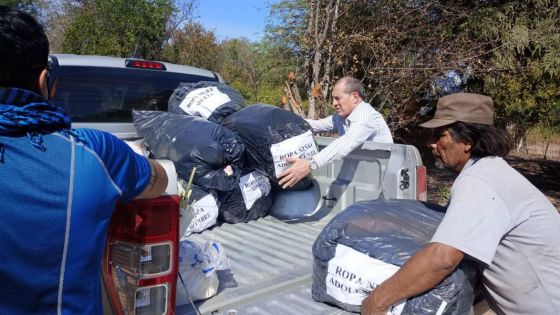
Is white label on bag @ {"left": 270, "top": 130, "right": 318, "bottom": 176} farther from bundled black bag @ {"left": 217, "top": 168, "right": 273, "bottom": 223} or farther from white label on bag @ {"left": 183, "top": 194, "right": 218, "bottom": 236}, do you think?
white label on bag @ {"left": 183, "top": 194, "right": 218, "bottom": 236}

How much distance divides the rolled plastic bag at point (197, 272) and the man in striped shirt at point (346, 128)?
1192 mm

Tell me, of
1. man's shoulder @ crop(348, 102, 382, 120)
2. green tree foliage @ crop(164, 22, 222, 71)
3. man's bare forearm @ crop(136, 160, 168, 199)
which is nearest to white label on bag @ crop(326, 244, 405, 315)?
man's bare forearm @ crop(136, 160, 168, 199)

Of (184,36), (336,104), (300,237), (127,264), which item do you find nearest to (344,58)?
(336,104)

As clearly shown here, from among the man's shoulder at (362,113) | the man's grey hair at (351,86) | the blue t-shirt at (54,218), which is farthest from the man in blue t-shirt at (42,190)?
the man's grey hair at (351,86)

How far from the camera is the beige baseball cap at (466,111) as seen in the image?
7.16ft

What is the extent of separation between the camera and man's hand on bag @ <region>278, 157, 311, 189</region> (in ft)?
11.4

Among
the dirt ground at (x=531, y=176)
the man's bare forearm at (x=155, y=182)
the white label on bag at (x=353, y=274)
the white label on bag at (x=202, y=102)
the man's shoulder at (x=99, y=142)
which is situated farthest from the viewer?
the dirt ground at (x=531, y=176)

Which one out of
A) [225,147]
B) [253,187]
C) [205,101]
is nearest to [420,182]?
[253,187]

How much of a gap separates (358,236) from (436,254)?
395 mm

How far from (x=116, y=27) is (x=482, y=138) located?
1205cm

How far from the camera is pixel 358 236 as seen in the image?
2227 millimetres

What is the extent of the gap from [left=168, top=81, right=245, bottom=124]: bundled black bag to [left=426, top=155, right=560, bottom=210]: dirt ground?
190 inches

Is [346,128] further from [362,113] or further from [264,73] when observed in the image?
[264,73]

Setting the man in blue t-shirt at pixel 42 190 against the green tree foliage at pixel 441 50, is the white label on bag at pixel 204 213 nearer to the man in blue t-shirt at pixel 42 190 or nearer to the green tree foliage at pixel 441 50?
the man in blue t-shirt at pixel 42 190
